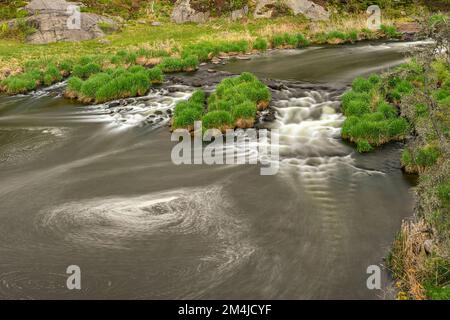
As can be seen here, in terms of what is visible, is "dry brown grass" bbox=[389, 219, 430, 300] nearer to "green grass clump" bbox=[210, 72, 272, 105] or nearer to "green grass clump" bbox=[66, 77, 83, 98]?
"green grass clump" bbox=[210, 72, 272, 105]

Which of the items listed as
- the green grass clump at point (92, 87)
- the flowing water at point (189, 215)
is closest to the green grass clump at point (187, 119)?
the flowing water at point (189, 215)

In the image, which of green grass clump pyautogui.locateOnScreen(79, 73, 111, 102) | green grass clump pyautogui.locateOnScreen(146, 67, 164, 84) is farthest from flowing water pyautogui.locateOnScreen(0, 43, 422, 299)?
→ green grass clump pyautogui.locateOnScreen(146, 67, 164, 84)

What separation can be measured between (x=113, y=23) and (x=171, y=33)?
→ 8.54 m

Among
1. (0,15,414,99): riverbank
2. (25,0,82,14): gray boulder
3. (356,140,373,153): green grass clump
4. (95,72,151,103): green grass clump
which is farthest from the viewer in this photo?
(25,0,82,14): gray boulder

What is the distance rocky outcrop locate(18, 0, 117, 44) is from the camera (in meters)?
45.4

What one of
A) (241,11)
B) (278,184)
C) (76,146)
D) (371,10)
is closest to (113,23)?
(241,11)

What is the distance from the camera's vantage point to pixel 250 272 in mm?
9828

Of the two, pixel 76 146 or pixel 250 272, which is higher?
pixel 76 146

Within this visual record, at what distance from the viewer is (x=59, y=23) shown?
153 ft

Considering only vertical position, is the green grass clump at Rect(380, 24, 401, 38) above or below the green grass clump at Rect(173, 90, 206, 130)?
above

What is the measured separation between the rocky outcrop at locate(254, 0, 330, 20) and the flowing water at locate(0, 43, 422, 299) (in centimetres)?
3683
